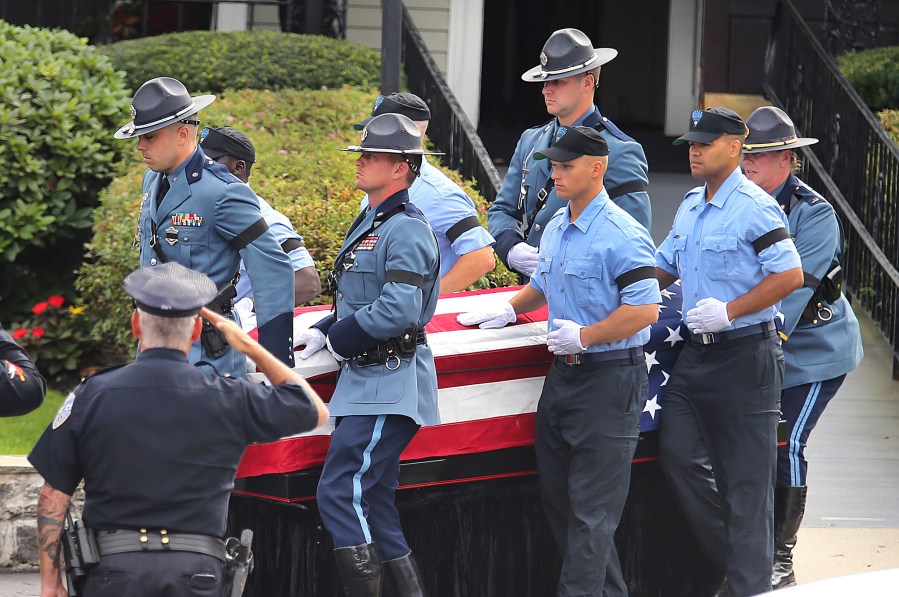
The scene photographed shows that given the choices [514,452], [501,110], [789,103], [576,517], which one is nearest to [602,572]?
[576,517]

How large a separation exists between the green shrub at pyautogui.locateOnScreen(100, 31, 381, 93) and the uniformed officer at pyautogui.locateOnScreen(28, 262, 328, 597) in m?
7.49

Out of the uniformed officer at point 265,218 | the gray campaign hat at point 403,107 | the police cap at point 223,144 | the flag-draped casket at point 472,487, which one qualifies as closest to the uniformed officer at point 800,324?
the flag-draped casket at point 472,487

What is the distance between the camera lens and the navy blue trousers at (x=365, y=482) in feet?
15.4

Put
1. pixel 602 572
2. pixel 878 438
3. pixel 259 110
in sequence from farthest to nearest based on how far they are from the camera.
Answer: pixel 259 110
pixel 878 438
pixel 602 572

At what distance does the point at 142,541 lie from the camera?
350cm

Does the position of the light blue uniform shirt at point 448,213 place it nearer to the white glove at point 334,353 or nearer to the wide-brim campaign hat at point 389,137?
the wide-brim campaign hat at point 389,137

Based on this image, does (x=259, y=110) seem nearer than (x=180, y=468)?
No

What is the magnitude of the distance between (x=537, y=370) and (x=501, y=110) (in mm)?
14374

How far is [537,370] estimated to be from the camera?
5383 mm

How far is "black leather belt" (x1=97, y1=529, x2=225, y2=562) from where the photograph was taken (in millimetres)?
3494

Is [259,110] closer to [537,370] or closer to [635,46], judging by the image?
[537,370]

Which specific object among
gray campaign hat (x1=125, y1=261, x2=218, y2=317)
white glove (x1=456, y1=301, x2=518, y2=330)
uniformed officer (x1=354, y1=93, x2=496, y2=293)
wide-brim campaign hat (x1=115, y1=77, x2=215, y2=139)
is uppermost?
wide-brim campaign hat (x1=115, y1=77, x2=215, y2=139)

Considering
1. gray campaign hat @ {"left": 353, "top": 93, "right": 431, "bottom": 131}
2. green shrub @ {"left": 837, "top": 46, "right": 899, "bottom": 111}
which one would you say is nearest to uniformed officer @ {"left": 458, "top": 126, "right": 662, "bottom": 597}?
gray campaign hat @ {"left": 353, "top": 93, "right": 431, "bottom": 131}

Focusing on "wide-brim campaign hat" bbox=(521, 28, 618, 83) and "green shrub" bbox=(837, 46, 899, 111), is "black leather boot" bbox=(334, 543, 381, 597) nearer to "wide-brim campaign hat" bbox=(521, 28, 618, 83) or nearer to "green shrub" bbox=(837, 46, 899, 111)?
"wide-brim campaign hat" bbox=(521, 28, 618, 83)
